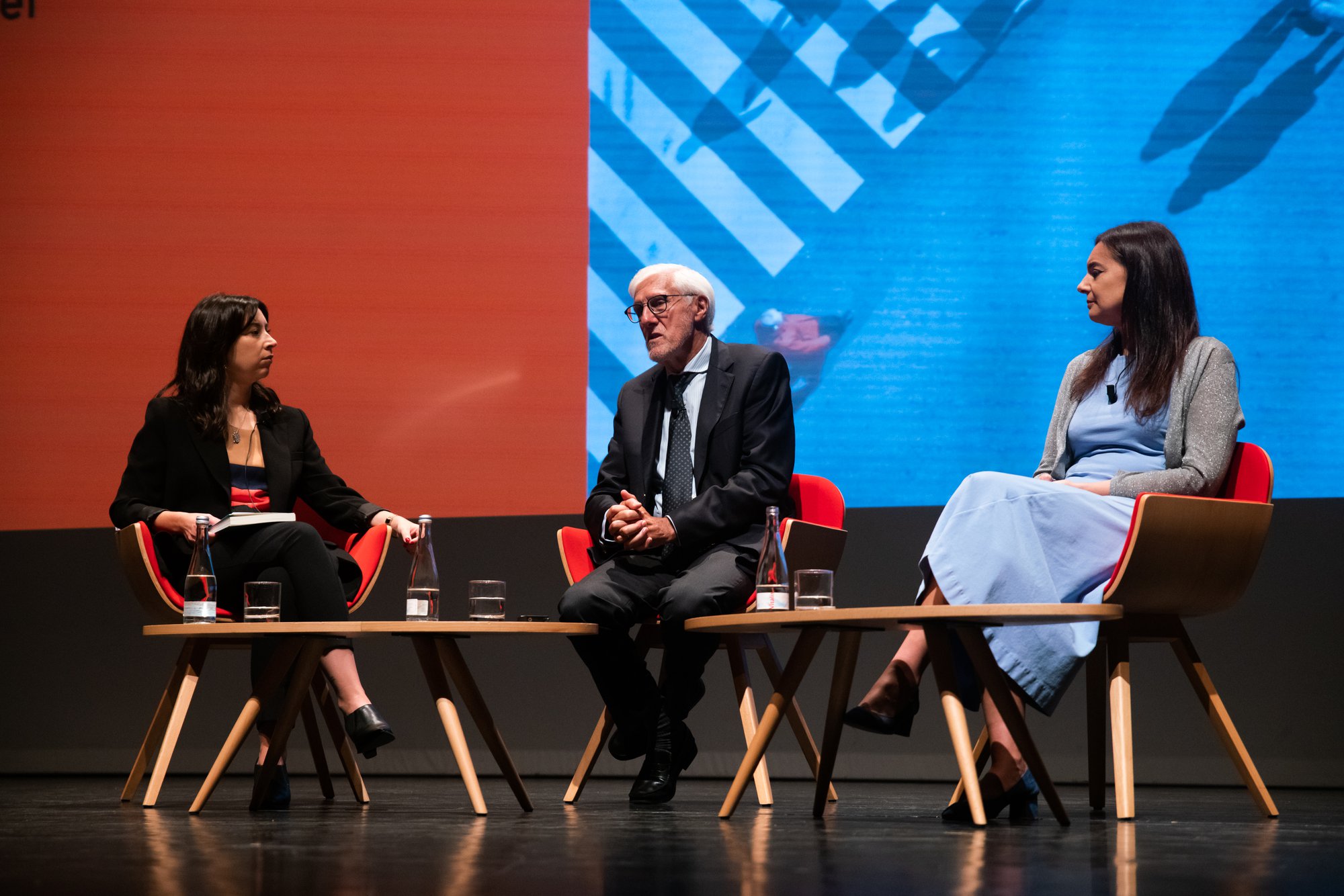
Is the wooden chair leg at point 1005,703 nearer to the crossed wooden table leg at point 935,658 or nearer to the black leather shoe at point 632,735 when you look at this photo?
the crossed wooden table leg at point 935,658

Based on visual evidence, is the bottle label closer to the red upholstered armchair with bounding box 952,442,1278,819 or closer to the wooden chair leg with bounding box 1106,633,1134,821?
the red upholstered armchair with bounding box 952,442,1278,819

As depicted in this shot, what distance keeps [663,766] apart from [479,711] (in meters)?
0.43

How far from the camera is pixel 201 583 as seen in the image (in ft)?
9.94

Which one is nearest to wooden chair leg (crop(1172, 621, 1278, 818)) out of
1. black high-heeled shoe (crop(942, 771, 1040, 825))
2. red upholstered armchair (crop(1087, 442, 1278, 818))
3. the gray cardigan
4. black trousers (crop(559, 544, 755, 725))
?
red upholstered armchair (crop(1087, 442, 1278, 818))

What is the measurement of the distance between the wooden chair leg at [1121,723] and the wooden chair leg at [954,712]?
0.83 feet

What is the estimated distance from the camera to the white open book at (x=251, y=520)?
10.9 feet

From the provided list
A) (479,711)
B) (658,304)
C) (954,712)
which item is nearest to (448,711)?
(479,711)

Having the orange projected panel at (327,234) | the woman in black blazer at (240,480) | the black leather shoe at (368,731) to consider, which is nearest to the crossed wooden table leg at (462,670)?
the black leather shoe at (368,731)

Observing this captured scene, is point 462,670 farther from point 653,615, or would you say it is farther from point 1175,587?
point 1175,587

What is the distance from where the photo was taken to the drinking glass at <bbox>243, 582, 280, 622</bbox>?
3.00m

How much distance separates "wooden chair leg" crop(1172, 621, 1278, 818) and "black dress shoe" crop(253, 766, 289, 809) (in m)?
1.89

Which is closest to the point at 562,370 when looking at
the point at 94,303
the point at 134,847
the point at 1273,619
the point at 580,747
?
the point at 580,747

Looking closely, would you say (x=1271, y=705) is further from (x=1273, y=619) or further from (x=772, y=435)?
(x=772, y=435)

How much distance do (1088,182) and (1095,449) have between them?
4.42ft
